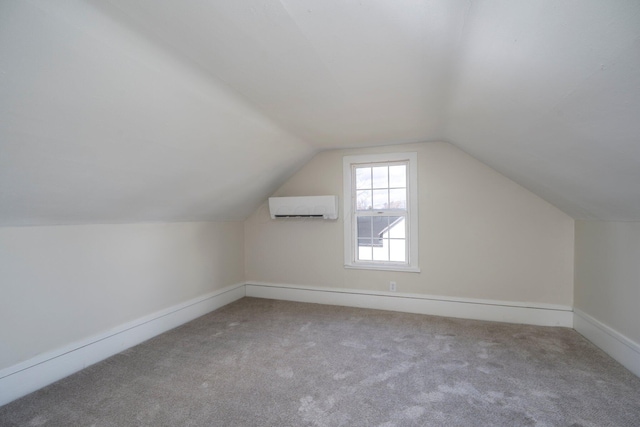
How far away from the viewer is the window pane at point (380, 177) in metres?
4.02

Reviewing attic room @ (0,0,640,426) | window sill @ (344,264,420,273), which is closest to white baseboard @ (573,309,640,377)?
attic room @ (0,0,640,426)

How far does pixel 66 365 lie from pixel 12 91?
83.1 inches

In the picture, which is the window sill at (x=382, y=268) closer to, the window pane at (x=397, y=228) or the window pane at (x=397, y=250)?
the window pane at (x=397, y=250)

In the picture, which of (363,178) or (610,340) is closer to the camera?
(610,340)

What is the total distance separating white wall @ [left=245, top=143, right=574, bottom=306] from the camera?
3316 mm

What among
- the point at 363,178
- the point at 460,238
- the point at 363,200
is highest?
the point at 363,178

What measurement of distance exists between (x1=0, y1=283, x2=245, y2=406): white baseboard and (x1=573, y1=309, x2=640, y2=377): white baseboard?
4.15m

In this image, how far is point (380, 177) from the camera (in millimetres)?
4055

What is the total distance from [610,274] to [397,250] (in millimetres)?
2031

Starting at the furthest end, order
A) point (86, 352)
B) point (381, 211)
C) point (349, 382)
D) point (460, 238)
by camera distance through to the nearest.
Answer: point (381, 211) < point (460, 238) < point (86, 352) < point (349, 382)

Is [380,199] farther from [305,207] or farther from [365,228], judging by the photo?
[305,207]

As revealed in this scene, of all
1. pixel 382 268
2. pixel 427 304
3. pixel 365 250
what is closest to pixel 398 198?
pixel 365 250

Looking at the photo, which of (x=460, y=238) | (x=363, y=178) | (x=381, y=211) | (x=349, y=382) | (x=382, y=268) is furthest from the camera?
(x=363, y=178)

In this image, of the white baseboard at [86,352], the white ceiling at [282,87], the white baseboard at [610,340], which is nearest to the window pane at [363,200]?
the white ceiling at [282,87]
